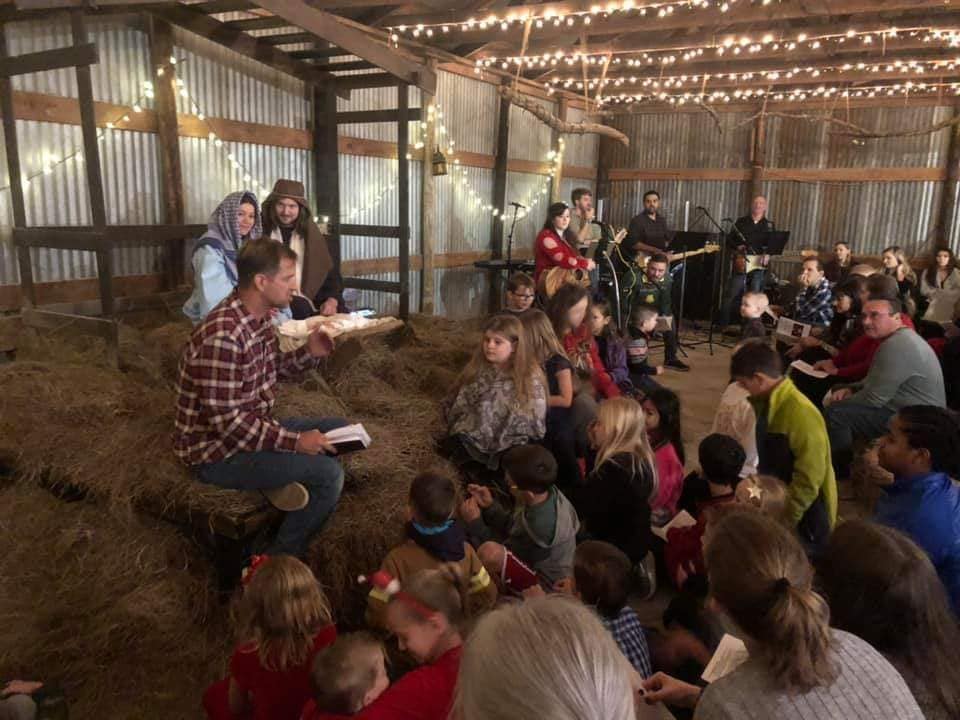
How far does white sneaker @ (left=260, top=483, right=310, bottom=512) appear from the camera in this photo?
298 centimetres

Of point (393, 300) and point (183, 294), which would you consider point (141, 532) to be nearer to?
point (183, 294)

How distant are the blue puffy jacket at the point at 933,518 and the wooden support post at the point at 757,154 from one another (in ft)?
32.4

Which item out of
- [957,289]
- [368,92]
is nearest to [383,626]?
[368,92]

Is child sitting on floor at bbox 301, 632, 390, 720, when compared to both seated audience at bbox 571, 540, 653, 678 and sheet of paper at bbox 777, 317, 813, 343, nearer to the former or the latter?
seated audience at bbox 571, 540, 653, 678

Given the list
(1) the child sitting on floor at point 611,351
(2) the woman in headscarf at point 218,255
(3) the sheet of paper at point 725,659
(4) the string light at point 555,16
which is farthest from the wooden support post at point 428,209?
(3) the sheet of paper at point 725,659

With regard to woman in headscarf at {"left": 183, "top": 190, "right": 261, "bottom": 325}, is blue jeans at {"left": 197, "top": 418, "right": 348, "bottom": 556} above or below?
below

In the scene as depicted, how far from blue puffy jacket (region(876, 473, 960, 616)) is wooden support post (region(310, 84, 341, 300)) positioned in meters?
5.11

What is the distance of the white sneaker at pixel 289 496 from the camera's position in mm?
2984

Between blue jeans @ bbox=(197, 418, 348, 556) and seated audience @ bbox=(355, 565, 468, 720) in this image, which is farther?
blue jeans @ bbox=(197, 418, 348, 556)

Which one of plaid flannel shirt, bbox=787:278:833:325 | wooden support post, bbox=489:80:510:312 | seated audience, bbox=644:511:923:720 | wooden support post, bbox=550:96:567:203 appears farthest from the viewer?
wooden support post, bbox=550:96:567:203

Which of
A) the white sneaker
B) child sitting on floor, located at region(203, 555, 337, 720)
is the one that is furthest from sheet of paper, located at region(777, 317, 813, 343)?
child sitting on floor, located at region(203, 555, 337, 720)

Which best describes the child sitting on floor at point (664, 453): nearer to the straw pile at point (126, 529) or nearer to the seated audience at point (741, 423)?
the seated audience at point (741, 423)

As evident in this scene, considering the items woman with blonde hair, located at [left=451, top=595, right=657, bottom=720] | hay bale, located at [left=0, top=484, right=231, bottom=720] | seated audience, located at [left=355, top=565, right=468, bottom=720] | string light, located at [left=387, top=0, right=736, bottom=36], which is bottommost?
hay bale, located at [left=0, top=484, right=231, bottom=720]

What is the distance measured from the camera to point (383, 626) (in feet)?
8.18
